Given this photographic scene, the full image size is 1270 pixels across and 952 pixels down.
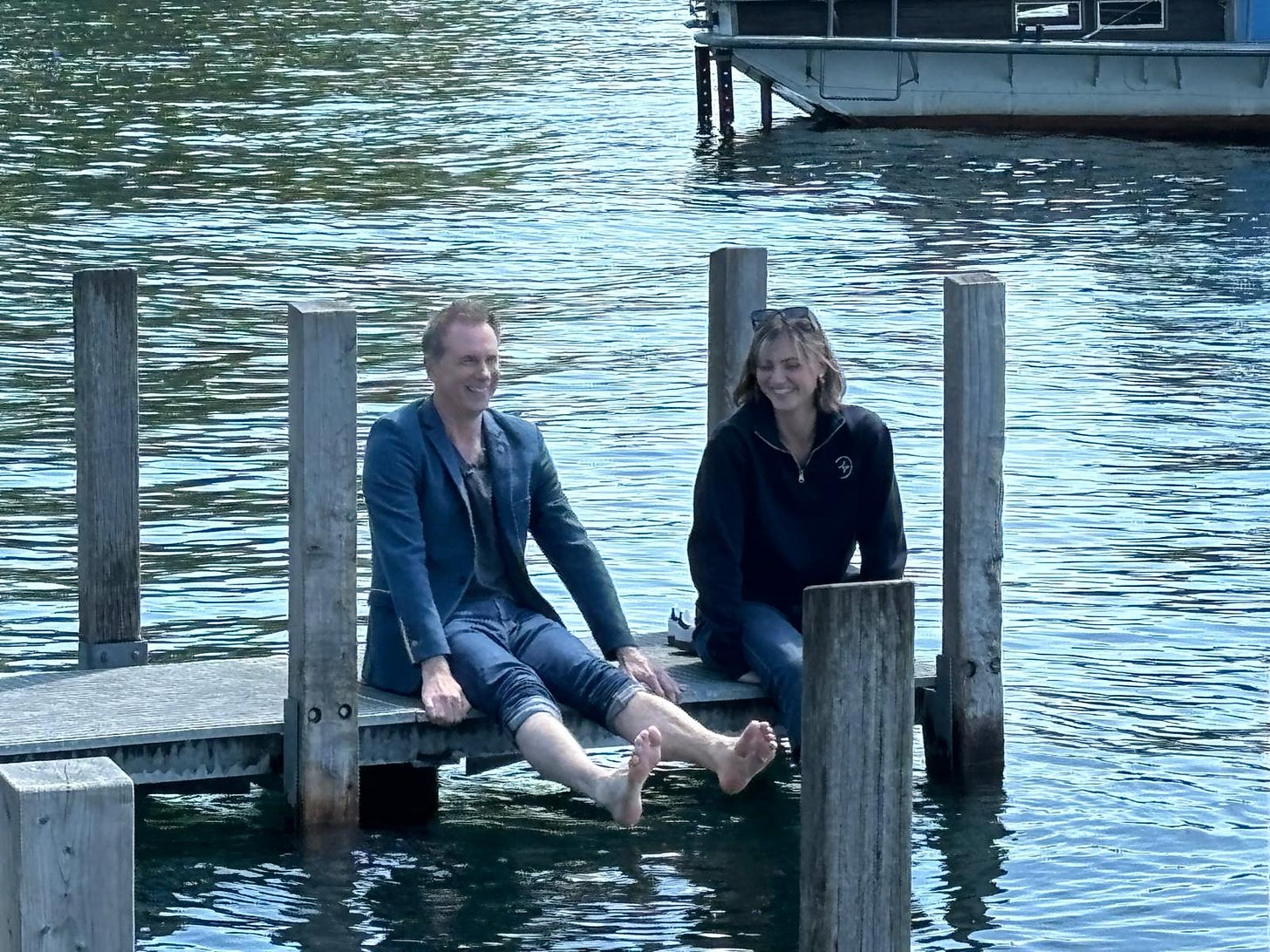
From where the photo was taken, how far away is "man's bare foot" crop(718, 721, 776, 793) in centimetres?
654

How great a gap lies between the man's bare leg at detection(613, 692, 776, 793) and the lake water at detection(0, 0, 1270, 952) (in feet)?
1.99

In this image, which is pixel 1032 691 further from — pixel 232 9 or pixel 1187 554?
pixel 232 9

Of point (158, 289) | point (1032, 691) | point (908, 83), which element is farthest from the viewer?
point (908, 83)

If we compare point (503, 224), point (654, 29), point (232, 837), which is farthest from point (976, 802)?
point (654, 29)

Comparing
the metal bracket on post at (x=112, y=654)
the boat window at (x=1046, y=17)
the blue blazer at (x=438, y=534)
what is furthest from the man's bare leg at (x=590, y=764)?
the boat window at (x=1046, y=17)

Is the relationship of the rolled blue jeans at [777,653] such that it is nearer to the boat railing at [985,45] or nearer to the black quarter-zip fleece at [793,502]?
the black quarter-zip fleece at [793,502]

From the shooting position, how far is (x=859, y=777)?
514 centimetres

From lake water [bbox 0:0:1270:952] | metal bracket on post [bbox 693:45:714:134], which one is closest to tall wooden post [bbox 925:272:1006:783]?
lake water [bbox 0:0:1270:952]

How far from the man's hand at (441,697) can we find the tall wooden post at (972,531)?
178cm

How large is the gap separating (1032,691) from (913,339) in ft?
27.3

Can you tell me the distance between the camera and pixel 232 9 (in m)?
48.8

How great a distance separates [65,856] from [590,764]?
117 inches

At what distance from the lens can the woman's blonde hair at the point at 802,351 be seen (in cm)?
756

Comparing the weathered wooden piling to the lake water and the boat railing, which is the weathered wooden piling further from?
the boat railing
